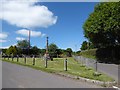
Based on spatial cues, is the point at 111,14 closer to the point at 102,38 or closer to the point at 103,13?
the point at 103,13

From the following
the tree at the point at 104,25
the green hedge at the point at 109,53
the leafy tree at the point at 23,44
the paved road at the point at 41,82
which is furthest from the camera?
the leafy tree at the point at 23,44

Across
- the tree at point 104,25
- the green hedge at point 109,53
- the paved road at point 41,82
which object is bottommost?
the paved road at point 41,82

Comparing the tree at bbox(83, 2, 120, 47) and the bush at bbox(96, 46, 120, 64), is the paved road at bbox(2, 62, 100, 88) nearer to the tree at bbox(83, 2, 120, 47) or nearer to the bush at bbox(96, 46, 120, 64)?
the tree at bbox(83, 2, 120, 47)

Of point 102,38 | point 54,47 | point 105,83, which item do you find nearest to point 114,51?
point 102,38

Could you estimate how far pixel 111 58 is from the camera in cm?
5428

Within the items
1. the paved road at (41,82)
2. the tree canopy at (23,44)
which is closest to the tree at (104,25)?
the paved road at (41,82)

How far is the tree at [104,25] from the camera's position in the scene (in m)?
45.0

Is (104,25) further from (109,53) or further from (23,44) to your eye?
(23,44)

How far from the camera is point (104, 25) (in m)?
46.6

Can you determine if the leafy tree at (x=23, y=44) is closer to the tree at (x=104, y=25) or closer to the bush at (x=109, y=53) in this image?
the bush at (x=109, y=53)

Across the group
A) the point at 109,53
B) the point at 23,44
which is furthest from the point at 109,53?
the point at 23,44

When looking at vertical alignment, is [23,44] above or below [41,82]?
above

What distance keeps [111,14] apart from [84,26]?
9.67 meters

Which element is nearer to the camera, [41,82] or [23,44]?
[41,82]
